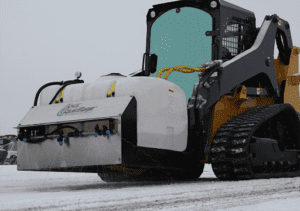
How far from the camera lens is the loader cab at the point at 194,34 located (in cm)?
650

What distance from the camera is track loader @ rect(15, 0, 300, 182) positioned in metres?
4.82

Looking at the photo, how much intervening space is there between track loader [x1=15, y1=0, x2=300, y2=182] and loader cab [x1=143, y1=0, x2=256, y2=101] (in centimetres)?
2

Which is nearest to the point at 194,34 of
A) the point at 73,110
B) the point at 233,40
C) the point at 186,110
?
the point at 233,40

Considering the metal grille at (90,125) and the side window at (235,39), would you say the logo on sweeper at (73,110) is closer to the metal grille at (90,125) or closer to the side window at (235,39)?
the metal grille at (90,125)

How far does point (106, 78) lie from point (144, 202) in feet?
7.56

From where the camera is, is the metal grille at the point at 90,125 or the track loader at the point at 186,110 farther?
the track loader at the point at 186,110

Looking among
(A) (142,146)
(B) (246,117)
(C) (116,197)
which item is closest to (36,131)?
(A) (142,146)

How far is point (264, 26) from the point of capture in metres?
7.05

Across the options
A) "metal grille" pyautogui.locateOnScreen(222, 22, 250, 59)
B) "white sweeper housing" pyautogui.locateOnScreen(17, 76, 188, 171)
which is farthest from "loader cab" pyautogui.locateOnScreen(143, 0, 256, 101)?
"white sweeper housing" pyautogui.locateOnScreen(17, 76, 188, 171)

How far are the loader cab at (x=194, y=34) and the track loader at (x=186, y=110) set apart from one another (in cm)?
2

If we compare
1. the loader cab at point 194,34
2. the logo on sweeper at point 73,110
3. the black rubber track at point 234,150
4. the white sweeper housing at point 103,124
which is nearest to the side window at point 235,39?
the loader cab at point 194,34

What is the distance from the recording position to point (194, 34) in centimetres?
670

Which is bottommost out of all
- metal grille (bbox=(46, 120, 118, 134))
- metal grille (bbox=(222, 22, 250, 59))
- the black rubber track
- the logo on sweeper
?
the black rubber track

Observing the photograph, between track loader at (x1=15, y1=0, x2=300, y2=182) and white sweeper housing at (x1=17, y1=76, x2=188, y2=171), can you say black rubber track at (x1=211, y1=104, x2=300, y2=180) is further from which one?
white sweeper housing at (x1=17, y1=76, x2=188, y2=171)
